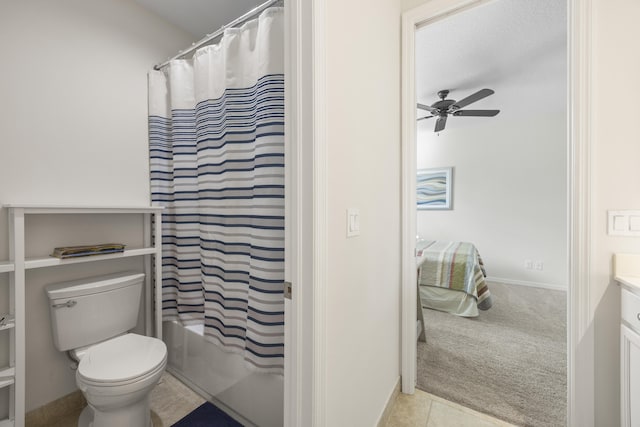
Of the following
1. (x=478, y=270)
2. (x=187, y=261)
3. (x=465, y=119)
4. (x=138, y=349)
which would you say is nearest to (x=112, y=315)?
(x=138, y=349)

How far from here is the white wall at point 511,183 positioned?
3730 millimetres

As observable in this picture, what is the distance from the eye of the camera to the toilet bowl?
3.78 ft

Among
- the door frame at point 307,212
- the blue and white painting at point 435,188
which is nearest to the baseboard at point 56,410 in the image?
the door frame at point 307,212

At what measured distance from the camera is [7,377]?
3.84 ft

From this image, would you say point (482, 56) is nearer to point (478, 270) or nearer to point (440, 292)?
point (478, 270)

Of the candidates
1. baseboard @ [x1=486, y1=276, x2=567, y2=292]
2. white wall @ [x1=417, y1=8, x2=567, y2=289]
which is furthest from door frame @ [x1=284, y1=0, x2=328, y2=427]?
baseboard @ [x1=486, y1=276, x2=567, y2=292]

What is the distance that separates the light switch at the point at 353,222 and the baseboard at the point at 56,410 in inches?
75.1

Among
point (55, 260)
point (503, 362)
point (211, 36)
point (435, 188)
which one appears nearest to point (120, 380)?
point (55, 260)

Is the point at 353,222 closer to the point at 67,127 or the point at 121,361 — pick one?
the point at 121,361

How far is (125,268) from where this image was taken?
5.95ft

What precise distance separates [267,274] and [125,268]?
3.98 ft

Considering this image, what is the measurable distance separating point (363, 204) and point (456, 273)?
2.20 m

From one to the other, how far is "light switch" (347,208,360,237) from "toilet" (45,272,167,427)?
112 centimetres

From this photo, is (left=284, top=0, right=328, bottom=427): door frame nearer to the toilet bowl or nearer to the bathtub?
the bathtub
